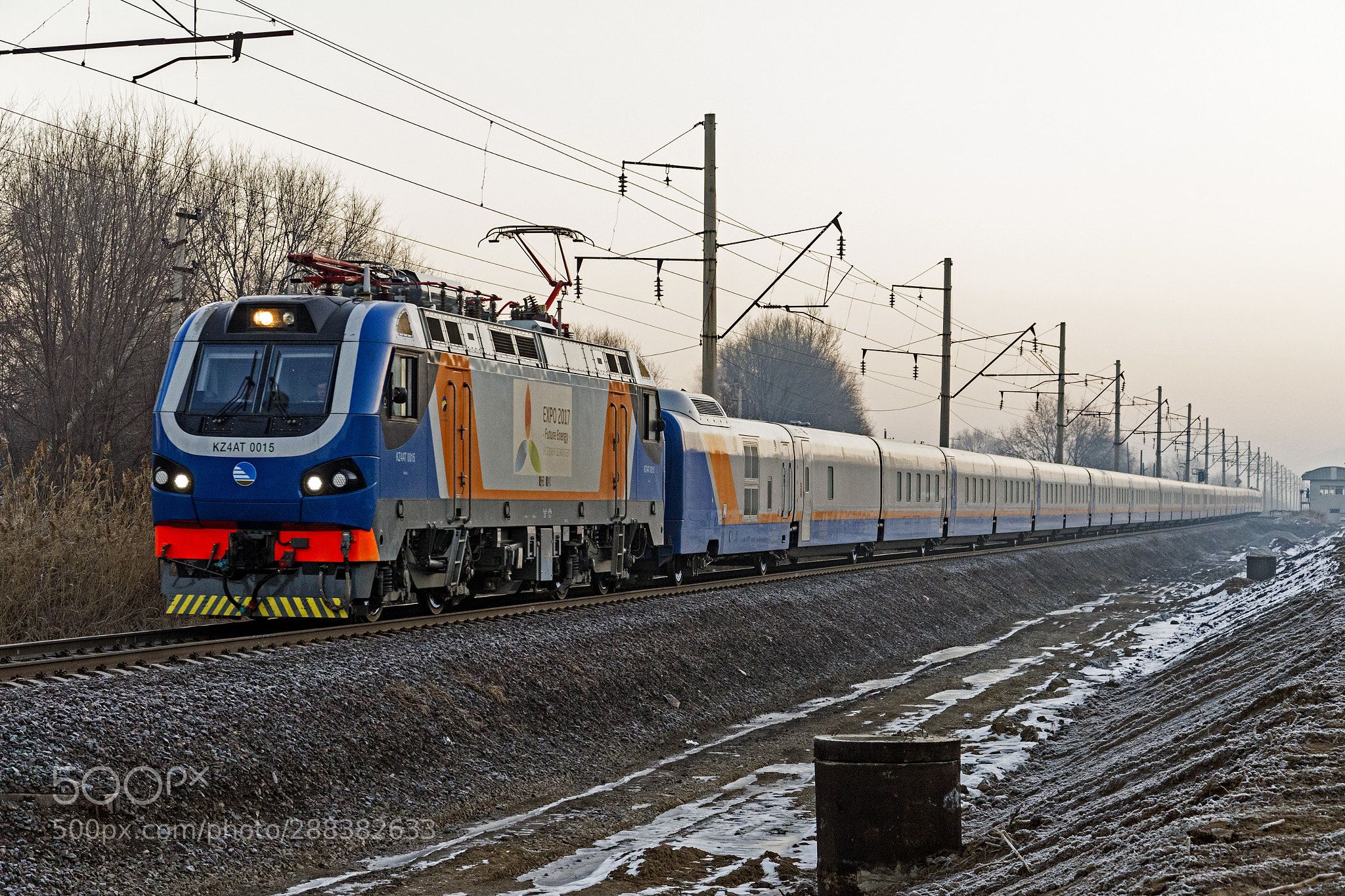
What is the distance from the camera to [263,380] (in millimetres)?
14438

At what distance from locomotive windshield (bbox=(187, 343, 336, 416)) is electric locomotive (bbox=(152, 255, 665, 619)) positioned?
2 cm

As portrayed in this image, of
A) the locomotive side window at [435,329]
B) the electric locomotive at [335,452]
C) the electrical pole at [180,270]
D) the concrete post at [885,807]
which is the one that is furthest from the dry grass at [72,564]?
the electrical pole at [180,270]

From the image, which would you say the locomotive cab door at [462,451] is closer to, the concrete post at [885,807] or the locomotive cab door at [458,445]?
the locomotive cab door at [458,445]

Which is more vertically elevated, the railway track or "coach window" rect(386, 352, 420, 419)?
"coach window" rect(386, 352, 420, 419)

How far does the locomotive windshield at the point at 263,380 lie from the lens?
46.9ft

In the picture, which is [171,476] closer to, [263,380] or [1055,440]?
[263,380]

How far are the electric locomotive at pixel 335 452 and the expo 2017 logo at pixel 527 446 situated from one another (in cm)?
17

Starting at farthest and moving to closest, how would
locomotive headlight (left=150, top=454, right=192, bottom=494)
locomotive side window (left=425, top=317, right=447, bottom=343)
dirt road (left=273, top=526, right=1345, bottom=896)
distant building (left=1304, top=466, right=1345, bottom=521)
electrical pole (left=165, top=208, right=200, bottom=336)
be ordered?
distant building (left=1304, top=466, right=1345, bottom=521)
electrical pole (left=165, top=208, right=200, bottom=336)
locomotive side window (left=425, top=317, right=447, bottom=343)
locomotive headlight (left=150, top=454, right=192, bottom=494)
dirt road (left=273, top=526, right=1345, bottom=896)

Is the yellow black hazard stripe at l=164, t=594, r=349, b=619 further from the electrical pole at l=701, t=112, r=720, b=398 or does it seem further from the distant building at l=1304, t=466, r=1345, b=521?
the distant building at l=1304, t=466, r=1345, b=521

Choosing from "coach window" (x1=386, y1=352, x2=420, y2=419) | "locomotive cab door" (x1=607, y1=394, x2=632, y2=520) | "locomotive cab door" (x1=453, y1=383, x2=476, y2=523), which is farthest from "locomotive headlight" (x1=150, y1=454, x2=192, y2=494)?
"locomotive cab door" (x1=607, y1=394, x2=632, y2=520)

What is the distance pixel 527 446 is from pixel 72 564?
215 inches

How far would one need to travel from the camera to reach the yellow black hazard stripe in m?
13.9

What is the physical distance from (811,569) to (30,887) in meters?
23.3

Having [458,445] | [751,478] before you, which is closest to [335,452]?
[458,445]
